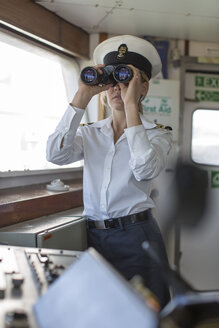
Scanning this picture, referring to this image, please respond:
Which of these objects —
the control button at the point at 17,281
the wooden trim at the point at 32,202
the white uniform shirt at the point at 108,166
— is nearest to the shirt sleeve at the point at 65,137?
the white uniform shirt at the point at 108,166

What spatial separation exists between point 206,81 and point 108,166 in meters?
2.48

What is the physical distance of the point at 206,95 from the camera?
3.85 m

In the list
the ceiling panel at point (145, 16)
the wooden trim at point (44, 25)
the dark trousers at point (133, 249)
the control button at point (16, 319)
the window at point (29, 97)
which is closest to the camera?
the control button at point (16, 319)

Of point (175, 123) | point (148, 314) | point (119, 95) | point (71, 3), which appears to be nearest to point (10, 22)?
point (71, 3)

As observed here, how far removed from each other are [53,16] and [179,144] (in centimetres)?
173

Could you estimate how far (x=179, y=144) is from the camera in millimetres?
3703

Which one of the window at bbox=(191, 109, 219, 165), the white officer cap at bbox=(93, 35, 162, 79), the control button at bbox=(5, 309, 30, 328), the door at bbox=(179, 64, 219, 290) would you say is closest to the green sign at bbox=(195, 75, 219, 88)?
the door at bbox=(179, 64, 219, 290)

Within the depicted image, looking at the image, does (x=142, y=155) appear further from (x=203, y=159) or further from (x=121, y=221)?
(x=203, y=159)

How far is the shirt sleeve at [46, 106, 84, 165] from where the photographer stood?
5.63ft

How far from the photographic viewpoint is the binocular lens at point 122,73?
5.44 feet

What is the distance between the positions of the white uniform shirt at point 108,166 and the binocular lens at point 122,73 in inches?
9.3

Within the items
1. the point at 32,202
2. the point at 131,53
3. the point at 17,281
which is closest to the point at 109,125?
the point at 131,53

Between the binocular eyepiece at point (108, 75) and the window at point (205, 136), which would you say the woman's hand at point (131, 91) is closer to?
the binocular eyepiece at point (108, 75)

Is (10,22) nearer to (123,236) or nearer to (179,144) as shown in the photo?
(123,236)
